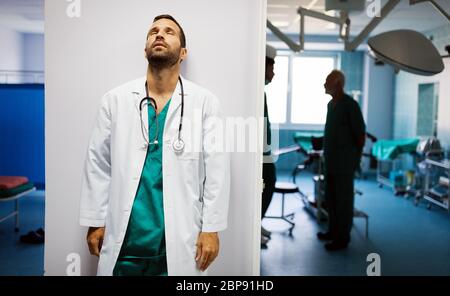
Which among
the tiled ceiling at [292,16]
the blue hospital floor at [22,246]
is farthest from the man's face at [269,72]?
the blue hospital floor at [22,246]

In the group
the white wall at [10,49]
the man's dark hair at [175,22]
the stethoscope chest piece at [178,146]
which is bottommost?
the stethoscope chest piece at [178,146]

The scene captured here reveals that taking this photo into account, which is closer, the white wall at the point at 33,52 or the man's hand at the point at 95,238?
the man's hand at the point at 95,238

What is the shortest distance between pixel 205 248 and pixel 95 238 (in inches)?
14.6

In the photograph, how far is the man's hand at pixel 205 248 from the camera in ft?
4.54

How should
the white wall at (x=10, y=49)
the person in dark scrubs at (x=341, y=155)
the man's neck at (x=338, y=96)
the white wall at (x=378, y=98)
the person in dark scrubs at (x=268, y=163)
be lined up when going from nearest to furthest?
the person in dark scrubs at (x=268, y=163), the man's neck at (x=338, y=96), the person in dark scrubs at (x=341, y=155), the white wall at (x=10, y=49), the white wall at (x=378, y=98)

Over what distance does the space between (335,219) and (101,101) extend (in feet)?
6.49

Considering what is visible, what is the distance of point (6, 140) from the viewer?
3.30 m

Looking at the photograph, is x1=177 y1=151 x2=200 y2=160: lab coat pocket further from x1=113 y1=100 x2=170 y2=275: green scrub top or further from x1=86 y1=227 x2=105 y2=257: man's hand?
x1=86 y1=227 x2=105 y2=257: man's hand

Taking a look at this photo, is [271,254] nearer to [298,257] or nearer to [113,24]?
[298,257]

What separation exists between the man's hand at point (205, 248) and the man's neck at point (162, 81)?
0.50 m

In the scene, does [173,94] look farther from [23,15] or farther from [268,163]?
[23,15]

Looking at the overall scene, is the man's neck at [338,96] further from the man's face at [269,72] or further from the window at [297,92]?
the man's face at [269,72]

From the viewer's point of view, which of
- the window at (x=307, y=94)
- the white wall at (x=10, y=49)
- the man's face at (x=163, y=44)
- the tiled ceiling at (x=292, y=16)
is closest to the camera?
the man's face at (x=163, y=44)
